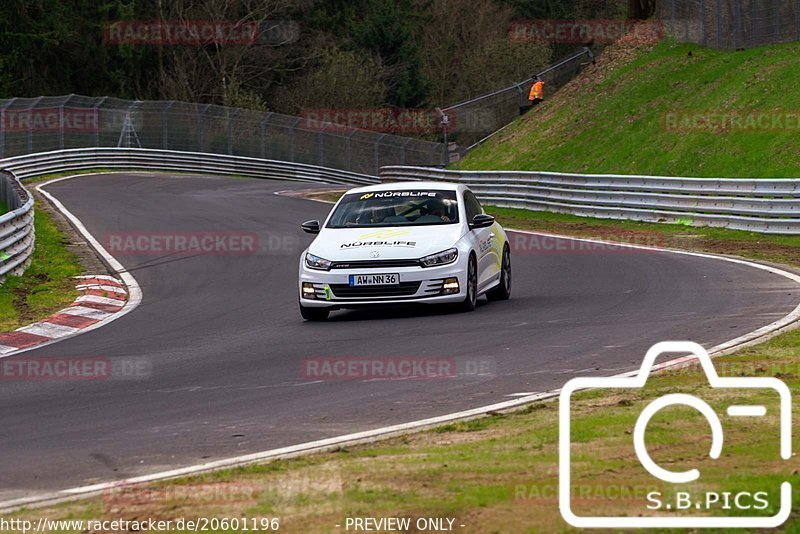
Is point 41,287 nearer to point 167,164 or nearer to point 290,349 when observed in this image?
point 290,349

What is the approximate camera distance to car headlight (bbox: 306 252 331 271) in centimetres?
1428

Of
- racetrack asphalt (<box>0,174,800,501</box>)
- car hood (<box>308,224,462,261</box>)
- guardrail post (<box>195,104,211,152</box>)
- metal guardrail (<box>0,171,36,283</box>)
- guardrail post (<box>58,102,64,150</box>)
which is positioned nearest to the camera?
racetrack asphalt (<box>0,174,800,501</box>)

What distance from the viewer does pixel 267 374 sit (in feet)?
34.8

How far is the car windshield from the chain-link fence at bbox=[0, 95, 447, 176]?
38404 mm

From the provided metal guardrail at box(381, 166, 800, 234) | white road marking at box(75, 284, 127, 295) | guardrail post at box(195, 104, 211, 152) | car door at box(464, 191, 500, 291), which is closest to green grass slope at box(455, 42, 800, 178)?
metal guardrail at box(381, 166, 800, 234)

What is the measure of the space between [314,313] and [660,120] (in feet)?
85.2

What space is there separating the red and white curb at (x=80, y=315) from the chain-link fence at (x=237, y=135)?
34.7 meters

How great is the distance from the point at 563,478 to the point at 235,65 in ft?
218

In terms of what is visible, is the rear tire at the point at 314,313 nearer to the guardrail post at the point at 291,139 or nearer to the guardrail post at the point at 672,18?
the guardrail post at the point at 672,18

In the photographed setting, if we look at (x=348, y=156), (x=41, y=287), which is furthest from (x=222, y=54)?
(x=41, y=287)

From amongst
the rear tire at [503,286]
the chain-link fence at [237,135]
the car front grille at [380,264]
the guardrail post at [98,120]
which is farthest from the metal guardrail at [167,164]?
the car front grille at [380,264]

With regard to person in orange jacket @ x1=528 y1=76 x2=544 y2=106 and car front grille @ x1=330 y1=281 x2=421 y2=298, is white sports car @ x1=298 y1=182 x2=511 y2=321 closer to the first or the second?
car front grille @ x1=330 y1=281 x2=421 y2=298

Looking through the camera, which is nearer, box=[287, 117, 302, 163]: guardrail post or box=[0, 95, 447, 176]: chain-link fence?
box=[0, 95, 447, 176]: chain-link fence

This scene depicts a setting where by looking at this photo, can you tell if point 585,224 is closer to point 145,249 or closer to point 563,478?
point 145,249
